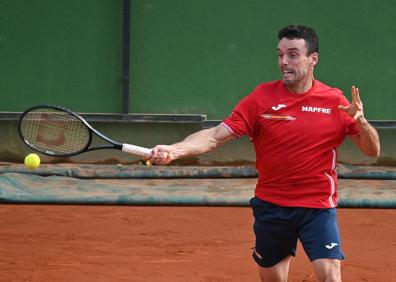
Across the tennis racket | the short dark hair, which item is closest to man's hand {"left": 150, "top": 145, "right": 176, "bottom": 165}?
the short dark hair

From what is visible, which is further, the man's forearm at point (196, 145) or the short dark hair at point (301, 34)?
the short dark hair at point (301, 34)

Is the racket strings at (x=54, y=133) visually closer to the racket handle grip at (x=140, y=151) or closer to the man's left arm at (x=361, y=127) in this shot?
the racket handle grip at (x=140, y=151)

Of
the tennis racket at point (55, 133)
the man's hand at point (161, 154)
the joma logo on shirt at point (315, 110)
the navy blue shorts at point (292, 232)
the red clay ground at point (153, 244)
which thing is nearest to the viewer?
the man's hand at point (161, 154)

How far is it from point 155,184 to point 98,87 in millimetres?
1732

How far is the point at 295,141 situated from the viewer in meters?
5.61

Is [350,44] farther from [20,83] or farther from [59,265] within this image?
[59,265]

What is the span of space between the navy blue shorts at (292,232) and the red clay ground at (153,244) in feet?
5.35

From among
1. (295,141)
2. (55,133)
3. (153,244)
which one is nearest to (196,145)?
(295,141)

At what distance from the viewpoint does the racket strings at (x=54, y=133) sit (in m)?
7.59

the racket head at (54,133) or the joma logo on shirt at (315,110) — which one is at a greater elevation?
the joma logo on shirt at (315,110)

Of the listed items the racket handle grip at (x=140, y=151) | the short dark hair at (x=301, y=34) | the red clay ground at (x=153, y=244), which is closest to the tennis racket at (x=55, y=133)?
the red clay ground at (x=153, y=244)

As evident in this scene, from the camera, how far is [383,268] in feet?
25.3

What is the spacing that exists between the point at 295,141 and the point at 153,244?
302 centimetres

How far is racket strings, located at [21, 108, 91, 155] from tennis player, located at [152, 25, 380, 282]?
2.09 meters
